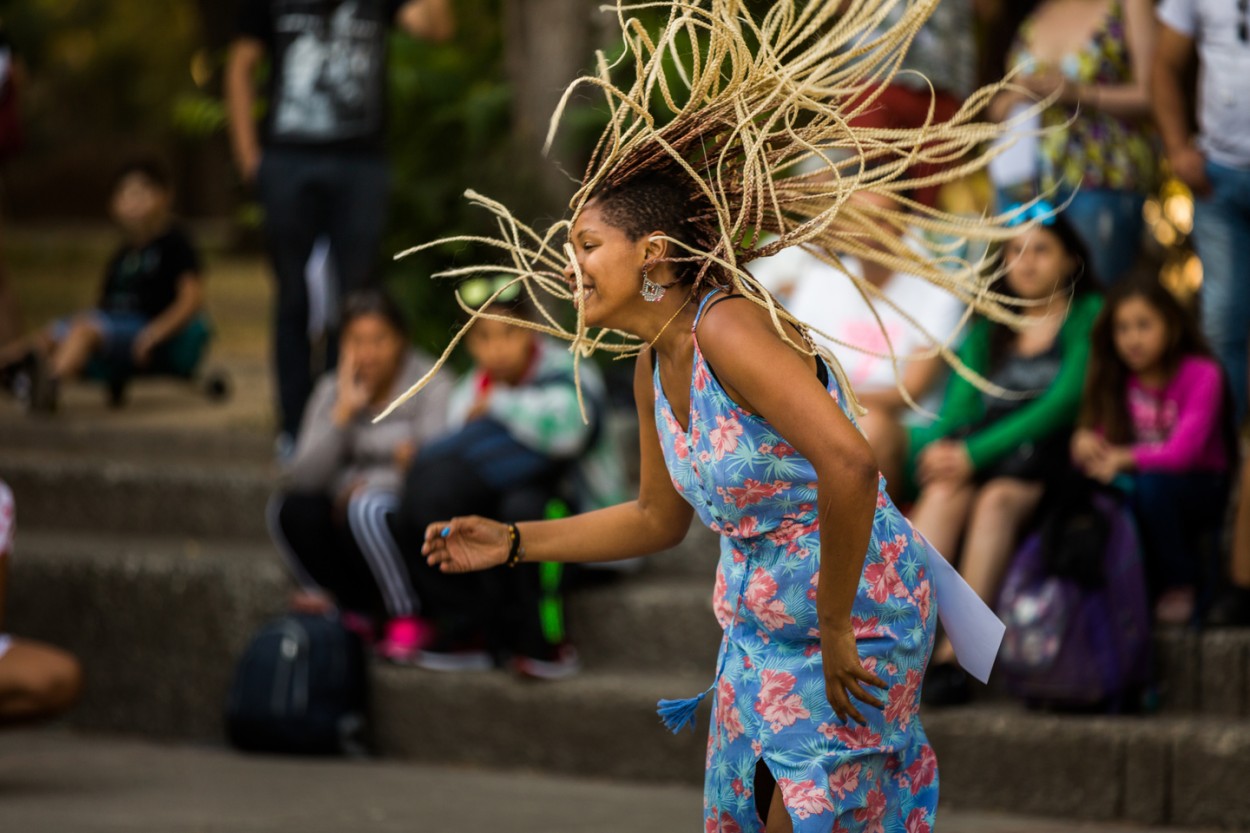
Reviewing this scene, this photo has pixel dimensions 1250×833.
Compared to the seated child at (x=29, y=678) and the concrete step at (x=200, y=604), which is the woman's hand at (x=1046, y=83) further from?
the seated child at (x=29, y=678)

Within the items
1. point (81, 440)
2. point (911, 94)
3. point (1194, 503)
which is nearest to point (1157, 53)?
point (911, 94)

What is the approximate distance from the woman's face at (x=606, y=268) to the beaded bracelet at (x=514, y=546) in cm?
46

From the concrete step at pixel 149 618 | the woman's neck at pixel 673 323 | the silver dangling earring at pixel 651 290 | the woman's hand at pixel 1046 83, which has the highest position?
the woman's hand at pixel 1046 83

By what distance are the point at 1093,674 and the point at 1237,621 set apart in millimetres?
506

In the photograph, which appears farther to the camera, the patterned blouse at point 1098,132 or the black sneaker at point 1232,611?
the patterned blouse at point 1098,132

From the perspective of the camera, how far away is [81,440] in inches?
Answer: 324

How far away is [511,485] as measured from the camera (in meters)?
6.11

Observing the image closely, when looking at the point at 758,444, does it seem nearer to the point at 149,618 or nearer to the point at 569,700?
the point at 569,700

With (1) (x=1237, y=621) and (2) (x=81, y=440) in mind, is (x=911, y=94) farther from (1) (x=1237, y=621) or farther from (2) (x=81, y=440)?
(2) (x=81, y=440)

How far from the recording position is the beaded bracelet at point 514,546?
3439 mm

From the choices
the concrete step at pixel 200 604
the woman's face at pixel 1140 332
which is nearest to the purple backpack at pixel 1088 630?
the woman's face at pixel 1140 332

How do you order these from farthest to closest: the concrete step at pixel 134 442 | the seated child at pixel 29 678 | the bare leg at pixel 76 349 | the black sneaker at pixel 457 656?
the bare leg at pixel 76 349 < the concrete step at pixel 134 442 < the black sneaker at pixel 457 656 < the seated child at pixel 29 678

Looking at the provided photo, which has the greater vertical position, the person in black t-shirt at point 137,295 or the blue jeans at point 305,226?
the blue jeans at point 305,226

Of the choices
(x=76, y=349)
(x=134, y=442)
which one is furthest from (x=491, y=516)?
(x=76, y=349)
